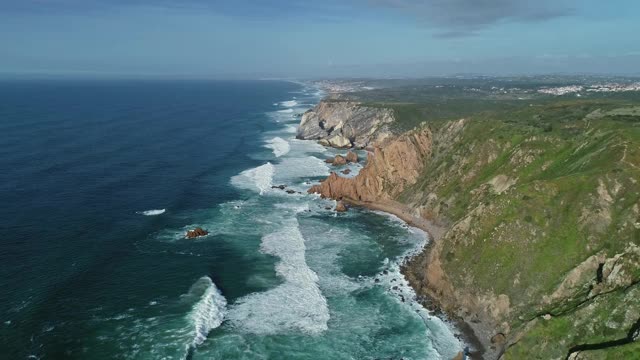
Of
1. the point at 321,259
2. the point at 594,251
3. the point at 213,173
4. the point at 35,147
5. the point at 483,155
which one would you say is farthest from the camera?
the point at 35,147

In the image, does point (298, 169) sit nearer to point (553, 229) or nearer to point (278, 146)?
point (278, 146)

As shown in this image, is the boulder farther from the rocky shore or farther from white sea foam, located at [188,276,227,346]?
white sea foam, located at [188,276,227,346]

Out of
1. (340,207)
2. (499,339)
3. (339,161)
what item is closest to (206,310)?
(499,339)

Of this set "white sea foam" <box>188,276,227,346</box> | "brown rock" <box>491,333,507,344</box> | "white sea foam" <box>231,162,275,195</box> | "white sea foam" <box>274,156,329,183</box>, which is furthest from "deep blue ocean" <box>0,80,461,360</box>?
"brown rock" <box>491,333,507,344</box>

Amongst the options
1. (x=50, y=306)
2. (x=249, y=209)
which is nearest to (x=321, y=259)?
(x=249, y=209)

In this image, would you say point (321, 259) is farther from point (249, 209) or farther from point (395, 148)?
point (395, 148)

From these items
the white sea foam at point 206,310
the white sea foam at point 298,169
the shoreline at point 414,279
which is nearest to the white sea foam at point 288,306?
the white sea foam at point 206,310
